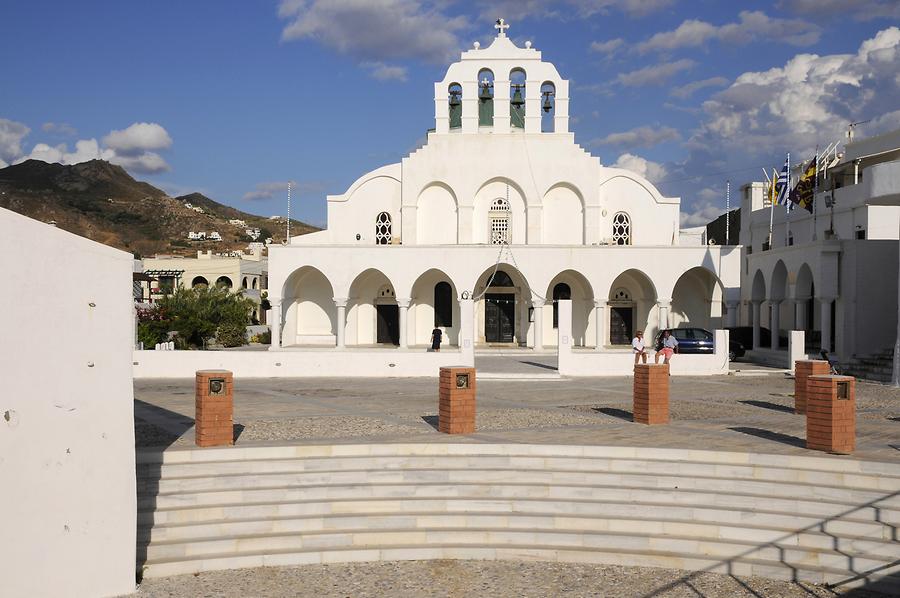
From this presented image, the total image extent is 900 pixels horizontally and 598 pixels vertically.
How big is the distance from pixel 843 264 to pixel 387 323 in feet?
56.7

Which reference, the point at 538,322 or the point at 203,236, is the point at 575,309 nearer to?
the point at 538,322

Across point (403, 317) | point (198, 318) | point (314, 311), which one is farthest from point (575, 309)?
point (198, 318)

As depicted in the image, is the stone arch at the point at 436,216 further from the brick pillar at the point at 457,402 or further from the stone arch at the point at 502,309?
the brick pillar at the point at 457,402

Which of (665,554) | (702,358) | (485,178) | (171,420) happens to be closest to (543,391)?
(702,358)

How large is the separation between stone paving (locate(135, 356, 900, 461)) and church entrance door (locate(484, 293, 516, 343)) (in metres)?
11.5

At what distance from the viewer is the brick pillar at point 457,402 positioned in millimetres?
11438

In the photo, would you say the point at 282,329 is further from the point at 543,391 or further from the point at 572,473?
the point at 572,473

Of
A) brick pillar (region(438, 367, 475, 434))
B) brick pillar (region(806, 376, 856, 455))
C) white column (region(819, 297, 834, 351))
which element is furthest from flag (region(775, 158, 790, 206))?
brick pillar (region(438, 367, 475, 434))

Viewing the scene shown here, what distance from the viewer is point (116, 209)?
99438mm

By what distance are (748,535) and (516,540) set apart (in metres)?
2.53

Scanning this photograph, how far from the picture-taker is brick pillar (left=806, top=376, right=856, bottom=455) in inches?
397

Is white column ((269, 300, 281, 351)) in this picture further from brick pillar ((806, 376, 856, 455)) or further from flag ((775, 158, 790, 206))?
brick pillar ((806, 376, 856, 455))

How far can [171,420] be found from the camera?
1286 cm

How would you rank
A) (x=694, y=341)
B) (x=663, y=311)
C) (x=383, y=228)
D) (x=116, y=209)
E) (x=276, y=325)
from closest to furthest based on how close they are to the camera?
(x=694, y=341) → (x=276, y=325) → (x=663, y=311) → (x=383, y=228) → (x=116, y=209)
